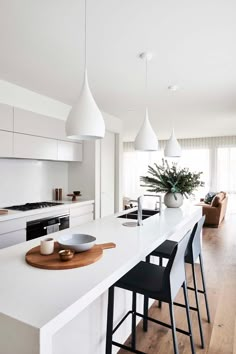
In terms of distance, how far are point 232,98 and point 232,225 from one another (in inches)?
154

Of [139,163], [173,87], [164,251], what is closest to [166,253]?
[164,251]

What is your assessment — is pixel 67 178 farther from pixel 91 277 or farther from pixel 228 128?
pixel 228 128

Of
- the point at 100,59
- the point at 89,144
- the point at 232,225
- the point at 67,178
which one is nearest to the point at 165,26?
the point at 100,59

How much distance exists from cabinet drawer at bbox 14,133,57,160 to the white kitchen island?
66.9 inches

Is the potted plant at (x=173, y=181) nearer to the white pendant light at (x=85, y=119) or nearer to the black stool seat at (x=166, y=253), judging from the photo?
the black stool seat at (x=166, y=253)

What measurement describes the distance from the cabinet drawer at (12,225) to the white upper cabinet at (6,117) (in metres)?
1.13

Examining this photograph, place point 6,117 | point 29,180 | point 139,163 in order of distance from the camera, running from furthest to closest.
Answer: point 139,163
point 29,180
point 6,117

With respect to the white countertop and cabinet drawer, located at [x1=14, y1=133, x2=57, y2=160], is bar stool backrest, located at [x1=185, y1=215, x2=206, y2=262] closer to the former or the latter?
the white countertop

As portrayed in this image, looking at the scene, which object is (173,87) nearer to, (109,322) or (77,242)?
(77,242)

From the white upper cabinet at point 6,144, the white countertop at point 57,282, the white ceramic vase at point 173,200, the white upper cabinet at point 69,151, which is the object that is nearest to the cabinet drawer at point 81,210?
the white upper cabinet at point 69,151

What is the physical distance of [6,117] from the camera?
10.4ft

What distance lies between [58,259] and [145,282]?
631 mm

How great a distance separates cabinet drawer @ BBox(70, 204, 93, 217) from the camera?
3.95m

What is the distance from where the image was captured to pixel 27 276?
1.21 meters
